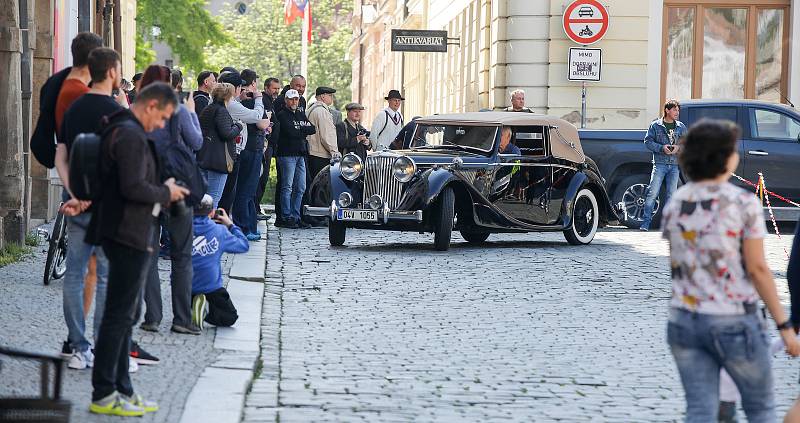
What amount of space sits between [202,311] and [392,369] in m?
1.70

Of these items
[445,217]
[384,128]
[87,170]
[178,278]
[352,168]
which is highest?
[384,128]

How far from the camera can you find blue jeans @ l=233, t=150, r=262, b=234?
55.8 ft

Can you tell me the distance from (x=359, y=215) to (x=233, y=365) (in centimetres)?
805

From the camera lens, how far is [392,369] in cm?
875

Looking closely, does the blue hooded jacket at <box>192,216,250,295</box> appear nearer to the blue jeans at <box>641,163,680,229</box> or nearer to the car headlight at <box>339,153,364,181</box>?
the car headlight at <box>339,153,364,181</box>

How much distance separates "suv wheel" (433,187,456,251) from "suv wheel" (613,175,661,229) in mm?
4975

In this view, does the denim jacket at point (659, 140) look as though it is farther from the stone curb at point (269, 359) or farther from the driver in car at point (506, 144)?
the stone curb at point (269, 359)

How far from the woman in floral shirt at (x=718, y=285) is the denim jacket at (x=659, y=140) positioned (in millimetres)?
14727

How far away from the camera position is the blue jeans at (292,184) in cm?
1944

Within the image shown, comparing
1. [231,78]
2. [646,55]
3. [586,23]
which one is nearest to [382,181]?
[231,78]

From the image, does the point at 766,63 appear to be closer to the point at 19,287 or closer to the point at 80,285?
the point at 19,287

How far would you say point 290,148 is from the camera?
19297mm

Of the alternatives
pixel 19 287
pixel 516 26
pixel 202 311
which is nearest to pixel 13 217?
pixel 19 287

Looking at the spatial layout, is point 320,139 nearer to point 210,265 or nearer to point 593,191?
point 593,191
